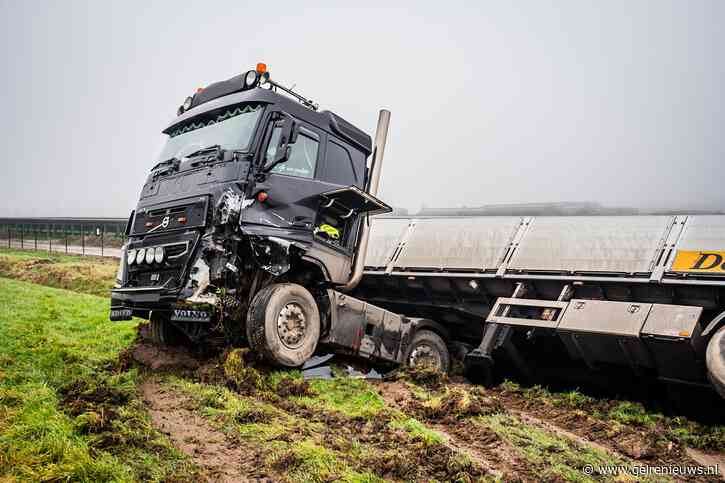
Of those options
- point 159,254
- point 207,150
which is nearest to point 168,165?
point 207,150

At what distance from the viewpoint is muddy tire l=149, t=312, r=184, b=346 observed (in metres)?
6.61

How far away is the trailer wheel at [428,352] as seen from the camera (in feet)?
24.6

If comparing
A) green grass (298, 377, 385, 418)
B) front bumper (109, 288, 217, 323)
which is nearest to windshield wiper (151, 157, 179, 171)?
front bumper (109, 288, 217, 323)

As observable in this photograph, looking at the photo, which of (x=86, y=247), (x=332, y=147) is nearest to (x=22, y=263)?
(x=86, y=247)

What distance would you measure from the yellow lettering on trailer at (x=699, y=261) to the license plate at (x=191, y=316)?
5224mm

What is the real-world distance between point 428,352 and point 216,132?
4157mm

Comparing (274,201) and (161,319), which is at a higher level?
(274,201)

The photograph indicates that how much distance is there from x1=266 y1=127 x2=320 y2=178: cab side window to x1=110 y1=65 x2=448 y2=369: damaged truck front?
0.02m

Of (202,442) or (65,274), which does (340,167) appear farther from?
(65,274)

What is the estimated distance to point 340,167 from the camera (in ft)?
22.8

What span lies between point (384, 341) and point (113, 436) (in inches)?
158

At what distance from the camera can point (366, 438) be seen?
172 inches

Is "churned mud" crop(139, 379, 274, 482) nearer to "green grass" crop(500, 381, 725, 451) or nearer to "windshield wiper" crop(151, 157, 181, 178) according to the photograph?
"windshield wiper" crop(151, 157, 181, 178)

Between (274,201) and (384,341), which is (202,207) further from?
(384,341)
